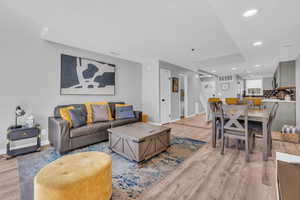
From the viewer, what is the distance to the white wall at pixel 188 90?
5273 mm

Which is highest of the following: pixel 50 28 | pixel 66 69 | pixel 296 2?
pixel 50 28

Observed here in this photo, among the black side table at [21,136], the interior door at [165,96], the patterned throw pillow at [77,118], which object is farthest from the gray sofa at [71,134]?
the interior door at [165,96]

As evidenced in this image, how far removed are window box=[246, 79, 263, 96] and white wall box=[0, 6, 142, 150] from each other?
12.3 meters

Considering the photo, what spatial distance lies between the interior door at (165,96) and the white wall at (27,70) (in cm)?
265

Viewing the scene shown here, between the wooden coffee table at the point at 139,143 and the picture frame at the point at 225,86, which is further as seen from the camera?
the picture frame at the point at 225,86

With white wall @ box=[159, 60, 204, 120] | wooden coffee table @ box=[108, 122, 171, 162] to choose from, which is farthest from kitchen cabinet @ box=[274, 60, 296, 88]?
wooden coffee table @ box=[108, 122, 171, 162]

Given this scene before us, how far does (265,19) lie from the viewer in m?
1.82

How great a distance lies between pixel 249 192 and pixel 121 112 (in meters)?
2.95

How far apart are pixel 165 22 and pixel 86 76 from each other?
2.47 meters

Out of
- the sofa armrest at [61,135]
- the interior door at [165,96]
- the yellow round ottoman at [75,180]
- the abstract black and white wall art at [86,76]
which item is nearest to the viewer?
the yellow round ottoman at [75,180]

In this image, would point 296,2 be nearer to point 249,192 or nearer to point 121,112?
point 249,192

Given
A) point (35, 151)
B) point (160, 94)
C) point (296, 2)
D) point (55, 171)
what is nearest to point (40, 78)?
point (35, 151)

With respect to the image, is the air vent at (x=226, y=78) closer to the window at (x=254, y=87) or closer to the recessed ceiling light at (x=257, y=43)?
the window at (x=254, y=87)

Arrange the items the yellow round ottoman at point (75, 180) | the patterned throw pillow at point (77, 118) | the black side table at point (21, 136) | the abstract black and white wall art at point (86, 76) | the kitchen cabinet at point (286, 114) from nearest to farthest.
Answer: the yellow round ottoman at point (75, 180) → the black side table at point (21, 136) → the patterned throw pillow at point (77, 118) → the abstract black and white wall art at point (86, 76) → the kitchen cabinet at point (286, 114)
